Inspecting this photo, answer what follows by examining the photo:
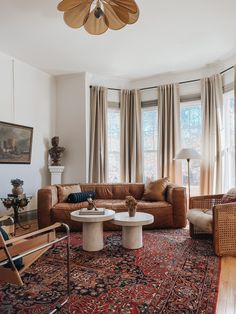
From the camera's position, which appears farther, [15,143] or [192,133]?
[192,133]

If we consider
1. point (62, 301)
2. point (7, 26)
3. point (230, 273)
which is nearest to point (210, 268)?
point (230, 273)

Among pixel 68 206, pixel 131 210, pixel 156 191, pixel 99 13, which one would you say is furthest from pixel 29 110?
pixel 131 210

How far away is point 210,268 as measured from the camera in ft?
8.59

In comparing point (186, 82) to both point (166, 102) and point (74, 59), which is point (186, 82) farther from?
point (74, 59)

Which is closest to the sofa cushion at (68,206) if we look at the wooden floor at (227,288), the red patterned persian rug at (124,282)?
the red patterned persian rug at (124,282)

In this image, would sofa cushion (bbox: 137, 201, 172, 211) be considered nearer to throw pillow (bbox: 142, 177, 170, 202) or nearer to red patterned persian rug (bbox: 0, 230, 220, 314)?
throw pillow (bbox: 142, 177, 170, 202)

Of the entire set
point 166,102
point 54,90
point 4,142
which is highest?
point 54,90

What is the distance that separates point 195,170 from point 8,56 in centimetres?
438

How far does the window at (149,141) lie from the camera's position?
576 centimetres

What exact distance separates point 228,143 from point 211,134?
0.37 meters

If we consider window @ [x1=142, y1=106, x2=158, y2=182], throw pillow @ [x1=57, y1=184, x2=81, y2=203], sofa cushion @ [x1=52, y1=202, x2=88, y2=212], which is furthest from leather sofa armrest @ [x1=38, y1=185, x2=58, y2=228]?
window @ [x1=142, y1=106, x2=158, y2=182]

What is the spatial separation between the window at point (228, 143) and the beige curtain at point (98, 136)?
2506 mm

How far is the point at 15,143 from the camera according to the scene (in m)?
4.73

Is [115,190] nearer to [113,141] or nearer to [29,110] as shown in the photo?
[113,141]
